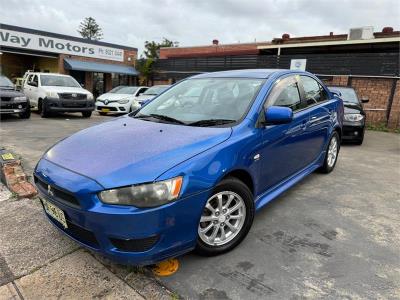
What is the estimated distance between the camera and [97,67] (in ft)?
74.5

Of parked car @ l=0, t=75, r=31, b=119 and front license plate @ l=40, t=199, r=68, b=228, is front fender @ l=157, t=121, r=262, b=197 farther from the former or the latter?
parked car @ l=0, t=75, r=31, b=119

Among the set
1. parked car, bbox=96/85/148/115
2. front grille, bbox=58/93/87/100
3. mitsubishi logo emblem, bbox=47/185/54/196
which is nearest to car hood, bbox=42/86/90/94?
front grille, bbox=58/93/87/100

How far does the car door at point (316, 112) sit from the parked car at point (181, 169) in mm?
220

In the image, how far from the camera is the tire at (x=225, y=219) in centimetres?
266

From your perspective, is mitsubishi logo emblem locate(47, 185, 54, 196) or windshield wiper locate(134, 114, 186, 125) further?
windshield wiper locate(134, 114, 186, 125)

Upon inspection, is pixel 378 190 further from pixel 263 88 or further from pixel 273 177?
pixel 263 88

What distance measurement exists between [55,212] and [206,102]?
1.78m

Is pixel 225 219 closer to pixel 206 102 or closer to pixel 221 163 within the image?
pixel 221 163

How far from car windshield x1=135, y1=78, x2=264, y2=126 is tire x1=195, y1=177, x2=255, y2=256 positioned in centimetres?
66

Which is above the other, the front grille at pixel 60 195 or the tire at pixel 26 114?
the front grille at pixel 60 195

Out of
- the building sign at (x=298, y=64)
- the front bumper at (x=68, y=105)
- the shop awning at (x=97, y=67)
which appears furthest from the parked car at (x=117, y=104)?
the shop awning at (x=97, y=67)

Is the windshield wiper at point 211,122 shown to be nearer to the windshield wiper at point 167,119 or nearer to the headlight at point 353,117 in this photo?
the windshield wiper at point 167,119

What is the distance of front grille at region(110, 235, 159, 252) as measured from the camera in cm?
225

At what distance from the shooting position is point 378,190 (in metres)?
4.68
